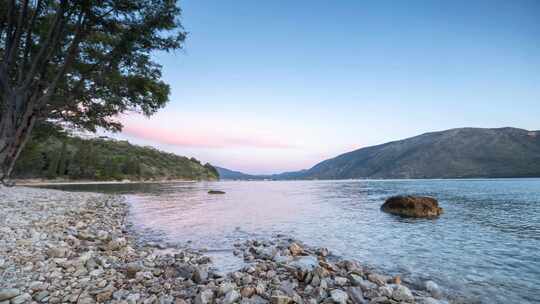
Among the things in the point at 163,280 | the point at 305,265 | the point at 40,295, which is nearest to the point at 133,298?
the point at 163,280

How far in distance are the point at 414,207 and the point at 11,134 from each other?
2732 centimetres

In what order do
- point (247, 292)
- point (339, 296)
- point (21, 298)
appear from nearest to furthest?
point (21, 298), point (339, 296), point (247, 292)

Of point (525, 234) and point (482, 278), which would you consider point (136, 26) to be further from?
point (525, 234)

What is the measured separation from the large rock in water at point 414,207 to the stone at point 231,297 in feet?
73.7

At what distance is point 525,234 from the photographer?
14969 millimetres

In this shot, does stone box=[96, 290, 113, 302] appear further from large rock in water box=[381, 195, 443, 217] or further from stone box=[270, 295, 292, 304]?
large rock in water box=[381, 195, 443, 217]

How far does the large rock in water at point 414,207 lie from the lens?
2335cm

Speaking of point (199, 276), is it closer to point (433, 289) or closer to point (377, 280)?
point (377, 280)

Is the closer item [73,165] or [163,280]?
[163,280]

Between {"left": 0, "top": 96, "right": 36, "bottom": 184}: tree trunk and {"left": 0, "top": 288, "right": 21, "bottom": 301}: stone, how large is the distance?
221 centimetres

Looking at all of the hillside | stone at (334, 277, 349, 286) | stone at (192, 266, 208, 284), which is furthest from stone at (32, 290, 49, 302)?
the hillside

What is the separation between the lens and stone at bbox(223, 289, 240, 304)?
536cm

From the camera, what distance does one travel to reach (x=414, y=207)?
24000 millimetres

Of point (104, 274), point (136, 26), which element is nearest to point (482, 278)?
point (104, 274)
